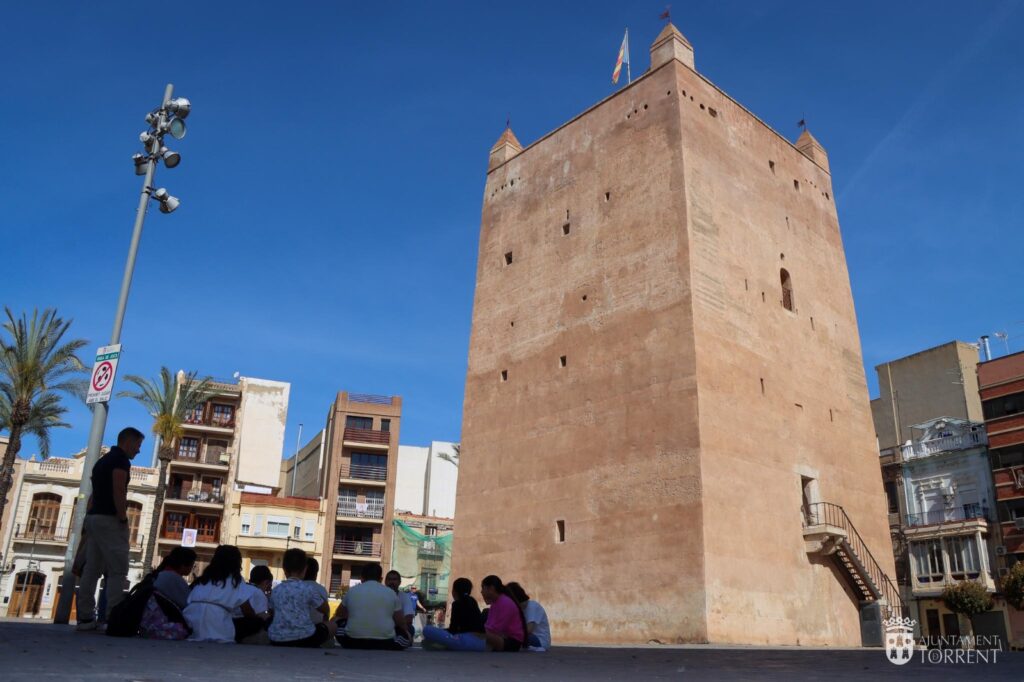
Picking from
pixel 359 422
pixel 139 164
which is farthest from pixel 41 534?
pixel 139 164

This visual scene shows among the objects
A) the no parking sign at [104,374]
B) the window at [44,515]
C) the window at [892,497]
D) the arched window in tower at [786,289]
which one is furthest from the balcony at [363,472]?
the no parking sign at [104,374]

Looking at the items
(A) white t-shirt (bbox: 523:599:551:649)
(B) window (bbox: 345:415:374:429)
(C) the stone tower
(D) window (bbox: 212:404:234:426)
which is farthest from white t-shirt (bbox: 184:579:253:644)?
(D) window (bbox: 212:404:234:426)

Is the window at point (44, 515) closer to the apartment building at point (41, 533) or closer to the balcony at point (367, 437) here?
the apartment building at point (41, 533)

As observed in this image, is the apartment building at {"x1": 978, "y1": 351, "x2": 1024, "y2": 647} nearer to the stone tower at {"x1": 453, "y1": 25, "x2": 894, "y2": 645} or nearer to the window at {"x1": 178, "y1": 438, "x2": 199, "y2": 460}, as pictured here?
the stone tower at {"x1": 453, "y1": 25, "x2": 894, "y2": 645}

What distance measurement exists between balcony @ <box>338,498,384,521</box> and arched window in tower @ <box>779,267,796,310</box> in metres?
28.8

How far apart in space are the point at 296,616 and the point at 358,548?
3885cm

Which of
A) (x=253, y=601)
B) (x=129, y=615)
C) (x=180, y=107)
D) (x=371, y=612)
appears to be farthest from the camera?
(x=180, y=107)

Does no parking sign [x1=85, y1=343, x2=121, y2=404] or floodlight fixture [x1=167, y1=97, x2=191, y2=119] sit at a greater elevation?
floodlight fixture [x1=167, y1=97, x2=191, y2=119]

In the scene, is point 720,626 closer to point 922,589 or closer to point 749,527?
Answer: point 749,527

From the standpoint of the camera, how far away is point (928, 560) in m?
36.0

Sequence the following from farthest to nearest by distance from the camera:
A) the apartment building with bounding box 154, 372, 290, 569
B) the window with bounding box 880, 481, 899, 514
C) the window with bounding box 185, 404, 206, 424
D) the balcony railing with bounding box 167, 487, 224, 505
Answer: the window with bounding box 185, 404, 206, 424 < the balcony railing with bounding box 167, 487, 224, 505 < the apartment building with bounding box 154, 372, 290, 569 < the window with bounding box 880, 481, 899, 514

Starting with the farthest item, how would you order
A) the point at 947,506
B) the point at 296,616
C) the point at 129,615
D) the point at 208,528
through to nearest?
the point at 208,528 < the point at 947,506 < the point at 296,616 < the point at 129,615

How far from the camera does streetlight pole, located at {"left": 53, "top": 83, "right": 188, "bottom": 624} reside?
10164mm

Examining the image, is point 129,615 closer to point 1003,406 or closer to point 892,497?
point 1003,406
